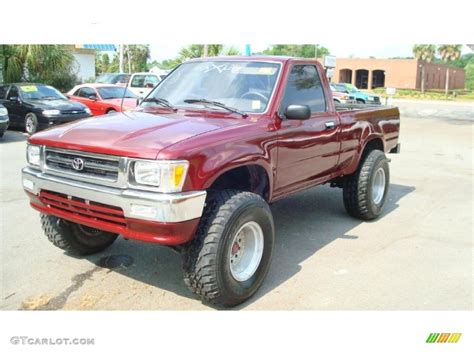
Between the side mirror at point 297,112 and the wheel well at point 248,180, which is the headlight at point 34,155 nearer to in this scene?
the wheel well at point 248,180

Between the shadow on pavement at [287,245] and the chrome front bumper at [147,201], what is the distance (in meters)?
0.98

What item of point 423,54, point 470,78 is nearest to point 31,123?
point 470,78

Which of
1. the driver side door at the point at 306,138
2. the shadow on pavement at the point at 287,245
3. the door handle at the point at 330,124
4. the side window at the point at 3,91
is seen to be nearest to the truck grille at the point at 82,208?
the shadow on pavement at the point at 287,245

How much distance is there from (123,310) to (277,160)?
185 cm

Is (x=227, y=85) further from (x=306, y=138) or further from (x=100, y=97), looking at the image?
(x=100, y=97)

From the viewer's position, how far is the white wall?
82.8 ft

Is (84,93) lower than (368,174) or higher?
higher

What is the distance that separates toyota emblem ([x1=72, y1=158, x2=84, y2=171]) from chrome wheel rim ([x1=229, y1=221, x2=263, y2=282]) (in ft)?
4.40

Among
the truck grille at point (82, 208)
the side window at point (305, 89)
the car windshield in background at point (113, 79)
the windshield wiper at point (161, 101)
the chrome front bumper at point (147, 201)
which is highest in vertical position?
the car windshield in background at point (113, 79)

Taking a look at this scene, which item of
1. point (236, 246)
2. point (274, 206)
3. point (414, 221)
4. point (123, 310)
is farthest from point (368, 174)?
point (123, 310)

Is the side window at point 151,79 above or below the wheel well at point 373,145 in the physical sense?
above

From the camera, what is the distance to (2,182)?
7.90 m

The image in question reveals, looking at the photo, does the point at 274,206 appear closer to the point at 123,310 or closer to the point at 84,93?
the point at 123,310

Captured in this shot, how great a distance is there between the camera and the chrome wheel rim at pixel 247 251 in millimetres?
3977
